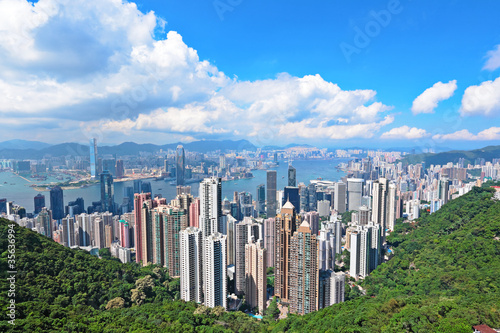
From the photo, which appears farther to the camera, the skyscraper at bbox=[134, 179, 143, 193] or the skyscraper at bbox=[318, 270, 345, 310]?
the skyscraper at bbox=[134, 179, 143, 193]

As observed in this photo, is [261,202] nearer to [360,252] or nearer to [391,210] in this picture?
[391,210]

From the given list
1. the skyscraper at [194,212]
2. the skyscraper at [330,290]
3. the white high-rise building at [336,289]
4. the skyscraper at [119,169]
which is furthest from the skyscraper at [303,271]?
the skyscraper at [119,169]

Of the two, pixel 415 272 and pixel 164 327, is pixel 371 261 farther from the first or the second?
pixel 164 327

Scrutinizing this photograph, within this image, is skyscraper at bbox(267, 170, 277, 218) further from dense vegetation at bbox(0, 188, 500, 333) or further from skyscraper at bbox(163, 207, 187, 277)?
dense vegetation at bbox(0, 188, 500, 333)

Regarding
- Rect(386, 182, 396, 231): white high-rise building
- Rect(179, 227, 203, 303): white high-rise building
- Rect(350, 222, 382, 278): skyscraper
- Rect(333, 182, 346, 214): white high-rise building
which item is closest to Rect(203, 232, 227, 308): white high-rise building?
Rect(179, 227, 203, 303): white high-rise building

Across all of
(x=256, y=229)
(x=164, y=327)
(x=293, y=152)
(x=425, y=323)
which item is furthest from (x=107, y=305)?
(x=293, y=152)

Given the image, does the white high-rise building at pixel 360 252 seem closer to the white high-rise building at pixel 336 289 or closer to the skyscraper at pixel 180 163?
the white high-rise building at pixel 336 289
